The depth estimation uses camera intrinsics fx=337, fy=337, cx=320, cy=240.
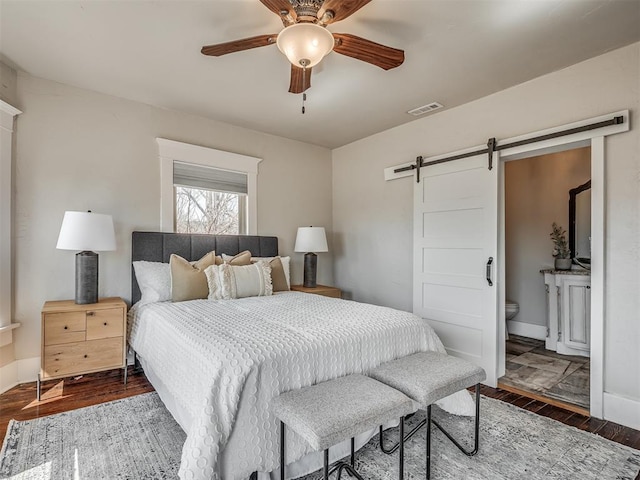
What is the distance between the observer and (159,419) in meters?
2.32

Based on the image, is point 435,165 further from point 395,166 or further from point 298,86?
point 298,86

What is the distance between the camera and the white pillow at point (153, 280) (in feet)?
10.0

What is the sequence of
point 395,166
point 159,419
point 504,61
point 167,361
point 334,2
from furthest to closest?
point 395,166 < point 504,61 < point 159,419 < point 167,361 < point 334,2

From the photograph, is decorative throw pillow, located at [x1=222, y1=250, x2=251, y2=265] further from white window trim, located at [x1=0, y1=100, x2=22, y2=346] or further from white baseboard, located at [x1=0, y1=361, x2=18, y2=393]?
white baseboard, located at [x1=0, y1=361, x2=18, y2=393]

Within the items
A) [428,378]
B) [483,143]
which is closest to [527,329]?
[483,143]

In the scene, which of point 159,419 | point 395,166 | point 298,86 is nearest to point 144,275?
point 159,419

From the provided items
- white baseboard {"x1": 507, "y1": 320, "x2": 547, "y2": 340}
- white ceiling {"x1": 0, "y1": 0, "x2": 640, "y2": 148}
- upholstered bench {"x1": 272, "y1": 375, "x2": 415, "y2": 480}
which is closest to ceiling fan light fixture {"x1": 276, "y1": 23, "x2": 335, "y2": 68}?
white ceiling {"x1": 0, "y1": 0, "x2": 640, "y2": 148}

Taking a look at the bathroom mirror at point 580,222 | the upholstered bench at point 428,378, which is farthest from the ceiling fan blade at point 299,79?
the bathroom mirror at point 580,222

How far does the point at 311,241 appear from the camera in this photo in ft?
13.9

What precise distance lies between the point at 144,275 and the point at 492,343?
3.30 meters

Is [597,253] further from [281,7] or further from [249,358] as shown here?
[281,7]

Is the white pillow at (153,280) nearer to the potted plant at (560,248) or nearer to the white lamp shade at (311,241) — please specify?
the white lamp shade at (311,241)

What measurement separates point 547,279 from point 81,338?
4.98 metres

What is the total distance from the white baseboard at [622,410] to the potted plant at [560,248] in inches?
80.0
